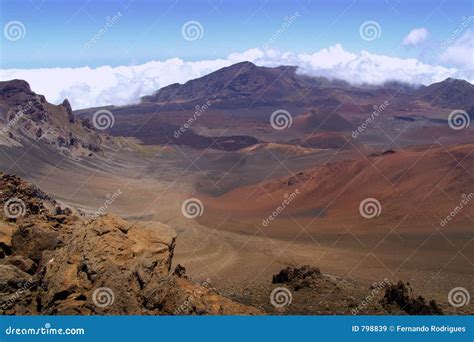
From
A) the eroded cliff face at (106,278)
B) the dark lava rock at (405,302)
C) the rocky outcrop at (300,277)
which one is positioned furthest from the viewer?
the rocky outcrop at (300,277)

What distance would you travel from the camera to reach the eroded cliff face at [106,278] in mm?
10852

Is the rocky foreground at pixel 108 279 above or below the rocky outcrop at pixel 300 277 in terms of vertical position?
below

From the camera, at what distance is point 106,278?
36.2 feet

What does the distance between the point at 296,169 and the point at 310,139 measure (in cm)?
2863

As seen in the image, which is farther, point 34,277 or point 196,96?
point 196,96

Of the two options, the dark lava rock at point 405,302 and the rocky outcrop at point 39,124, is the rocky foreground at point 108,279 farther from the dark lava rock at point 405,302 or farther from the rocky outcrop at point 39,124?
the rocky outcrop at point 39,124

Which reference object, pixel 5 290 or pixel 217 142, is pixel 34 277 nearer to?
pixel 5 290

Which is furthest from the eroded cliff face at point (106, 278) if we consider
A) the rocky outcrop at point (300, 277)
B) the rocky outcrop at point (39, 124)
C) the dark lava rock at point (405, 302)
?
the rocky outcrop at point (39, 124)

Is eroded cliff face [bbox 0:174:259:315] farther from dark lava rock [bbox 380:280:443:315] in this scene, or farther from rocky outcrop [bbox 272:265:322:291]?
rocky outcrop [bbox 272:265:322:291]

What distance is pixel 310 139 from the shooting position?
A: 281ft

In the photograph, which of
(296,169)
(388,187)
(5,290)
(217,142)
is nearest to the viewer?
(5,290)

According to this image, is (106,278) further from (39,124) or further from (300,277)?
(39,124)

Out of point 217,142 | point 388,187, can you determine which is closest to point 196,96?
point 217,142

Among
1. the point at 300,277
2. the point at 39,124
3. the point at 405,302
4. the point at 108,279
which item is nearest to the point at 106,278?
the point at 108,279
